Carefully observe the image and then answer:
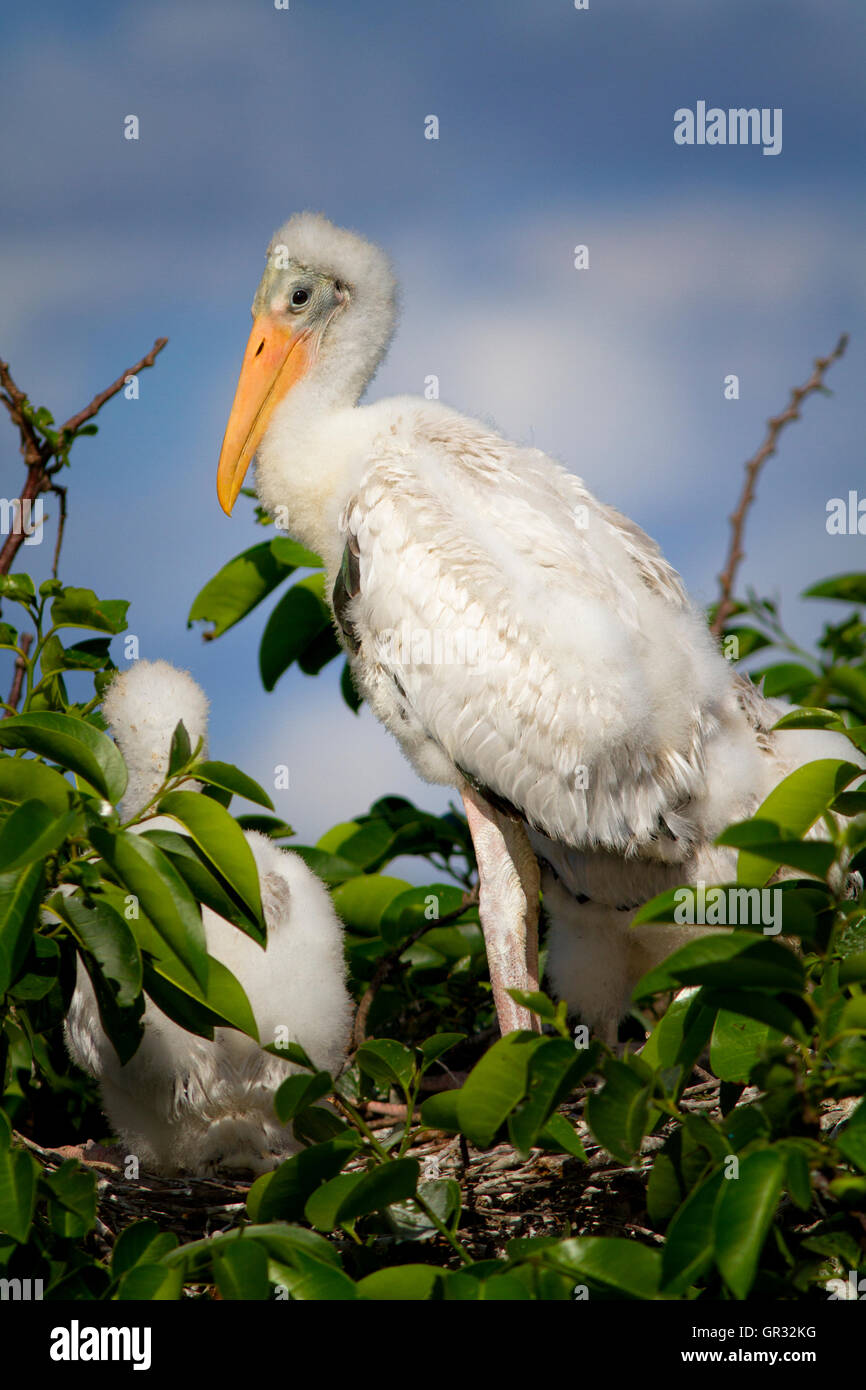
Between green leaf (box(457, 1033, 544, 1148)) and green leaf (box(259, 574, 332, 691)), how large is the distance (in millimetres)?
2196

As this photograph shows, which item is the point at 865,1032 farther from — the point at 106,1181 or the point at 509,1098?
the point at 106,1181

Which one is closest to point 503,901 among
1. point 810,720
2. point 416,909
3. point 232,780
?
point 416,909

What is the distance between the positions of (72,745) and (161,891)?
26 centimetres

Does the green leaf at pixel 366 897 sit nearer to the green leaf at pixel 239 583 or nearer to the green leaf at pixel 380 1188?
the green leaf at pixel 239 583

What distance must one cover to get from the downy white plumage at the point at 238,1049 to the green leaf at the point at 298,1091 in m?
0.98

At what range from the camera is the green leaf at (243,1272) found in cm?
144

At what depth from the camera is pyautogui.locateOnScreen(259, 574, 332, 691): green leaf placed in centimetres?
373

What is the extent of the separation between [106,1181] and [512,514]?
180 centimetres

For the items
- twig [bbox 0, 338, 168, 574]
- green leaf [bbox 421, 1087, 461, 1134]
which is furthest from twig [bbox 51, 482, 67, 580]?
green leaf [bbox 421, 1087, 461, 1134]

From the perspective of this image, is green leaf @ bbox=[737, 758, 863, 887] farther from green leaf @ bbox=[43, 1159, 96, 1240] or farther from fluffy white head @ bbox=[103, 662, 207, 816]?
fluffy white head @ bbox=[103, 662, 207, 816]

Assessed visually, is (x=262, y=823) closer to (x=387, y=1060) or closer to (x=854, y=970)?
(x=387, y=1060)

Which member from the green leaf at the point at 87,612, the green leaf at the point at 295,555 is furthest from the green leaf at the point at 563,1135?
the green leaf at the point at 295,555
